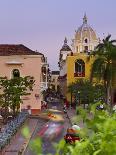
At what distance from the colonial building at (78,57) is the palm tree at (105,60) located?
1309 centimetres

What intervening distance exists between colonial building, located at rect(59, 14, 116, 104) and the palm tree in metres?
13.1

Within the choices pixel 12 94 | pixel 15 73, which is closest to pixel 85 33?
pixel 15 73

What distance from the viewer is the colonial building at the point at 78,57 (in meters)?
66.3

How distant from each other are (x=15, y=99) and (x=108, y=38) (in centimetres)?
1037

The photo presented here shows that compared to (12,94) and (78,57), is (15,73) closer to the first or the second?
(12,94)

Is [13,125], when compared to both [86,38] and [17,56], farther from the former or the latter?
[86,38]

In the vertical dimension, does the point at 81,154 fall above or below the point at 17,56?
below

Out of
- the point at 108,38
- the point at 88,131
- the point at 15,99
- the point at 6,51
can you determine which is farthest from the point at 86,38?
the point at 88,131

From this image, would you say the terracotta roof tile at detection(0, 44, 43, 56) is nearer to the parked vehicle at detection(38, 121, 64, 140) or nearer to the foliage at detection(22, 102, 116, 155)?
the parked vehicle at detection(38, 121, 64, 140)

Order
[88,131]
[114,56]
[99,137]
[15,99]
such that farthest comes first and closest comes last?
[114,56] < [15,99] < [88,131] < [99,137]

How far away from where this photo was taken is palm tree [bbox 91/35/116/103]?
44.4 metres

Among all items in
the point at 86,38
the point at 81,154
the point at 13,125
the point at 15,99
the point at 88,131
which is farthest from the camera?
the point at 86,38

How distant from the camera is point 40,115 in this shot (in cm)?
4494

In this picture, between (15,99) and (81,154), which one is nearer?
(81,154)
